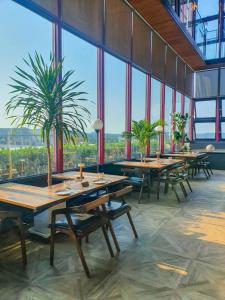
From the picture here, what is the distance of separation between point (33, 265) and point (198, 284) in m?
1.60

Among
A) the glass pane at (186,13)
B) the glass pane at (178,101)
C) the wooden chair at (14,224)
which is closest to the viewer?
the wooden chair at (14,224)

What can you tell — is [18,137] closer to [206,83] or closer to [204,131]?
[204,131]

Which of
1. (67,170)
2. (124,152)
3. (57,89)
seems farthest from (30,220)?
(124,152)

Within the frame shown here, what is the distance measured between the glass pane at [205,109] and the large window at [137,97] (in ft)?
17.4

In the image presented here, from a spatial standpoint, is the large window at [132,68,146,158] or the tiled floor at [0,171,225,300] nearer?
Result: the tiled floor at [0,171,225,300]

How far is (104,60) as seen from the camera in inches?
205

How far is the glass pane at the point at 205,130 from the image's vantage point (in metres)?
10.9

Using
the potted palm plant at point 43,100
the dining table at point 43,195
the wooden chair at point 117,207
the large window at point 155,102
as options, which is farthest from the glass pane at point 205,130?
the potted palm plant at point 43,100

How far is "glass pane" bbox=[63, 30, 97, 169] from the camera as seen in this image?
431 cm

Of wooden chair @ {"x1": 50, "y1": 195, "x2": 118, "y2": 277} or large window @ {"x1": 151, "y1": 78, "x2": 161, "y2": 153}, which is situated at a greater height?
large window @ {"x1": 151, "y1": 78, "x2": 161, "y2": 153}

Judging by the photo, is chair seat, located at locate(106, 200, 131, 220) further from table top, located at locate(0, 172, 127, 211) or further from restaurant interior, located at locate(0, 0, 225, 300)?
table top, located at locate(0, 172, 127, 211)

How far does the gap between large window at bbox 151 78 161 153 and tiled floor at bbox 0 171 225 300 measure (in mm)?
4511

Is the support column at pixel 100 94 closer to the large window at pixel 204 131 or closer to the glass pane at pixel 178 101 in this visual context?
the glass pane at pixel 178 101

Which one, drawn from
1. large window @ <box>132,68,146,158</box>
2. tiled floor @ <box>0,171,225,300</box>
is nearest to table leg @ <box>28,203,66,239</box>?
tiled floor @ <box>0,171,225,300</box>
